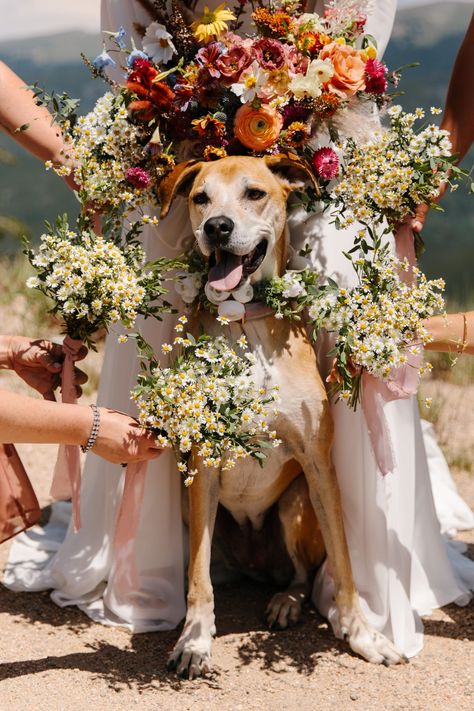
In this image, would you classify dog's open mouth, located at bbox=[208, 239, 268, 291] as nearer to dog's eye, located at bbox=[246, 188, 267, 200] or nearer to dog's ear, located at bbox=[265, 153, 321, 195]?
dog's eye, located at bbox=[246, 188, 267, 200]

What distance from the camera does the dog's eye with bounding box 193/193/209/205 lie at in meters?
3.20

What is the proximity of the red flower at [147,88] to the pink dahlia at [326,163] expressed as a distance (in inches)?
21.5

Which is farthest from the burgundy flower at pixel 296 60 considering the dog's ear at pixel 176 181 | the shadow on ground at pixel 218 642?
the shadow on ground at pixel 218 642

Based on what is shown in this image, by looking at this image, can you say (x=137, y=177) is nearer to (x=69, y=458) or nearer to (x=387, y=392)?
(x=69, y=458)

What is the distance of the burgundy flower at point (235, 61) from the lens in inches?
122

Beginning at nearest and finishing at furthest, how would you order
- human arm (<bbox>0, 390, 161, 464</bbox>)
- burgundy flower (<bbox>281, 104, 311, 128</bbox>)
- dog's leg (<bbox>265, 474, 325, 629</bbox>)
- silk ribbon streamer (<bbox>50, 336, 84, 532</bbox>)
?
human arm (<bbox>0, 390, 161, 464</bbox>)
burgundy flower (<bbox>281, 104, 311, 128</bbox>)
silk ribbon streamer (<bbox>50, 336, 84, 532</bbox>)
dog's leg (<bbox>265, 474, 325, 629</bbox>)

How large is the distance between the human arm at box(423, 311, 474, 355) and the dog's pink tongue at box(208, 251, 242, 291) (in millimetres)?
745

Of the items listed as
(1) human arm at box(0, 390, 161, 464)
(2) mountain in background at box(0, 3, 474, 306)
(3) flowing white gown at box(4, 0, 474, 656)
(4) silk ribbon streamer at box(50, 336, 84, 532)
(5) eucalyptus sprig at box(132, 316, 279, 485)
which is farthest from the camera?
(2) mountain in background at box(0, 3, 474, 306)

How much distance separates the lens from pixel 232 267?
317 cm

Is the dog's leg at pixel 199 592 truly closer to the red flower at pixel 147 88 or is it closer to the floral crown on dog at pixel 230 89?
the floral crown on dog at pixel 230 89

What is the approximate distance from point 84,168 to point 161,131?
0.31m

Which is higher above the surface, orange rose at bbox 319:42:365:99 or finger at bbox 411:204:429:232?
orange rose at bbox 319:42:365:99

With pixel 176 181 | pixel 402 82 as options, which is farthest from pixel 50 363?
pixel 402 82

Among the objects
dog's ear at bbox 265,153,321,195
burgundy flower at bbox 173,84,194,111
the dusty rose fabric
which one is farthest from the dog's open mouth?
the dusty rose fabric
